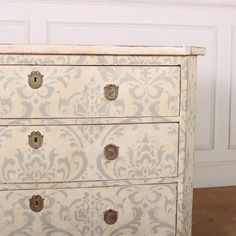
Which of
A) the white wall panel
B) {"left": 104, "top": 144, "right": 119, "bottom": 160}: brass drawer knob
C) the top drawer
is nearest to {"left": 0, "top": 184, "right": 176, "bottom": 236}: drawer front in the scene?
{"left": 104, "top": 144, "right": 119, "bottom": 160}: brass drawer knob

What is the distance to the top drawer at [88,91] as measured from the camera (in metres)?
1.47

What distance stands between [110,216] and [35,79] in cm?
58

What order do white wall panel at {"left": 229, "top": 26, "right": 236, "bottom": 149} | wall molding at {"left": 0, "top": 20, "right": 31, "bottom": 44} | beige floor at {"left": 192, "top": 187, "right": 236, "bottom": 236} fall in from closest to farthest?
beige floor at {"left": 192, "top": 187, "right": 236, "bottom": 236} < wall molding at {"left": 0, "top": 20, "right": 31, "bottom": 44} < white wall panel at {"left": 229, "top": 26, "right": 236, "bottom": 149}

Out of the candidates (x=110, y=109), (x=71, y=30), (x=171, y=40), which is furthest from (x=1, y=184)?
(x=171, y=40)

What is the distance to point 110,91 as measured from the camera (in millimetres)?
1510

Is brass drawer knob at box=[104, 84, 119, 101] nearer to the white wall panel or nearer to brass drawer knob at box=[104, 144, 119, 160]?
brass drawer knob at box=[104, 144, 119, 160]

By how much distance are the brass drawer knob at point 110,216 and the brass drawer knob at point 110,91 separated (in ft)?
1.40

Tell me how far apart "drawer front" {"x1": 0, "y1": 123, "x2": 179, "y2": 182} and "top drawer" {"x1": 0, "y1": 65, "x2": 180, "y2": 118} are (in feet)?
0.18

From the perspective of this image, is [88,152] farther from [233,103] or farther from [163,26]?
[233,103]

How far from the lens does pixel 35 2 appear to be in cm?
226

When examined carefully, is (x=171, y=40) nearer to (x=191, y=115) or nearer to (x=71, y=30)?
(x=71, y=30)

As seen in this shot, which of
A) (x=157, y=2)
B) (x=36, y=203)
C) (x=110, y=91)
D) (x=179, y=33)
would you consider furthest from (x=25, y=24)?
(x=36, y=203)

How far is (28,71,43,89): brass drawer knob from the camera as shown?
147cm

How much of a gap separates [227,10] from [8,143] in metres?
1.65
